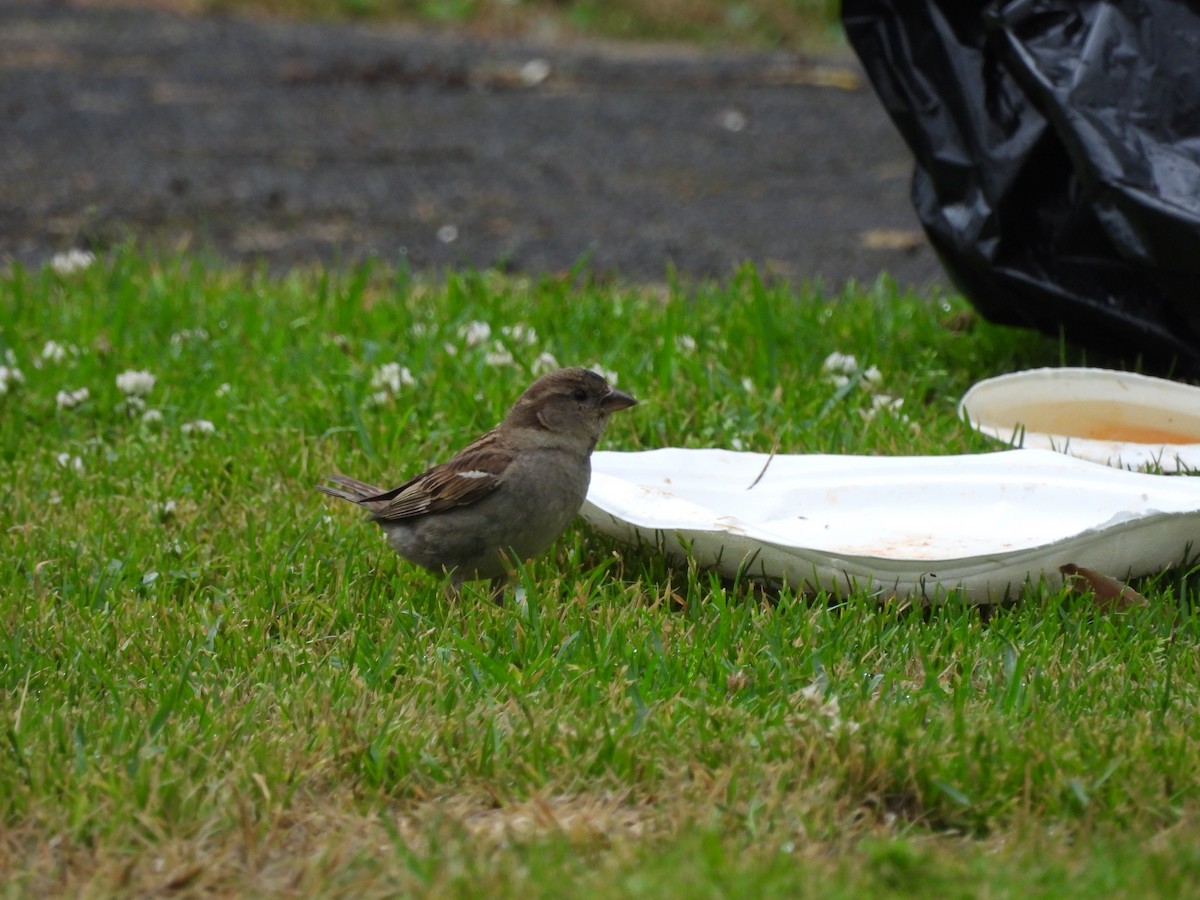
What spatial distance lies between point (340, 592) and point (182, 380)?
5.96 feet

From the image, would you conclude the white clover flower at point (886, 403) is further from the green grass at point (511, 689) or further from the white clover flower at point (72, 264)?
the white clover flower at point (72, 264)

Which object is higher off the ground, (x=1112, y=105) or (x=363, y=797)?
(x=1112, y=105)

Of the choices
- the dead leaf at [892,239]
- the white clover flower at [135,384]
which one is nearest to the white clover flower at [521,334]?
the white clover flower at [135,384]

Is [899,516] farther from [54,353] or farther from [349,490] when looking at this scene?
[54,353]

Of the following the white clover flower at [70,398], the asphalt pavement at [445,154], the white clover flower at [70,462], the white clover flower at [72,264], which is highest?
the white clover flower at [72,264]

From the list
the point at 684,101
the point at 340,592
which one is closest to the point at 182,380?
the point at 340,592

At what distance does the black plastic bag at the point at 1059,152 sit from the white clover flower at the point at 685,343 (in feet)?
2.86

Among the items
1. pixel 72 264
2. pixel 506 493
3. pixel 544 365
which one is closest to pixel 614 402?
pixel 506 493

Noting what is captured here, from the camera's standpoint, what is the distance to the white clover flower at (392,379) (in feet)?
16.3

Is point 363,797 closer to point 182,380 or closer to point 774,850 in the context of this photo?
point 774,850

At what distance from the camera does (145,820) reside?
101 inches

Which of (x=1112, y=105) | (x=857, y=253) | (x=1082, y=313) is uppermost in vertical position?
(x=1112, y=105)

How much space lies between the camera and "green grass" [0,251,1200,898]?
2488 mm

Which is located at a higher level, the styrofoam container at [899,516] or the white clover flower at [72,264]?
the styrofoam container at [899,516]
